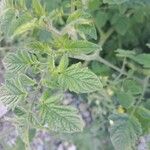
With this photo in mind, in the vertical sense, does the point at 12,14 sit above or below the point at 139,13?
above

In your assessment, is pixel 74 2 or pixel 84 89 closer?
pixel 84 89

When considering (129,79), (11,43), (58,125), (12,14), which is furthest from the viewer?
(11,43)

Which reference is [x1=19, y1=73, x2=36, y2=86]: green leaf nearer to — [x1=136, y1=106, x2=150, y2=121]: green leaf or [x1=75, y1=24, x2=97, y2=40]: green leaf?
[x1=75, y1=24, x2=97, y2=40]: green leaf

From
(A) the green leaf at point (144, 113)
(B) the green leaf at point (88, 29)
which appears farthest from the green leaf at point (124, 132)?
(B) the green leaf at point (88, 29)

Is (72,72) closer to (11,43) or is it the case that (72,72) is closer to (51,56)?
(51,56)

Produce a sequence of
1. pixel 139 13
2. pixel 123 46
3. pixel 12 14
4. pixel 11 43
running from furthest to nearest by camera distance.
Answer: pixel 11 43, pixel 123 46, pixel 139 13, pixel 12 14

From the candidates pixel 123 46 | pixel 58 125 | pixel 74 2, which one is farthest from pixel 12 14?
pixel 123 46

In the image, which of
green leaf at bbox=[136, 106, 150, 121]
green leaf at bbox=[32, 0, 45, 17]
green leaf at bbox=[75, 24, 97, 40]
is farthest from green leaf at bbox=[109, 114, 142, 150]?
green leaf at bbox=[32, 0, 45, 17]
